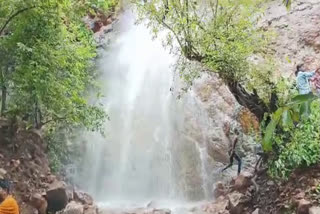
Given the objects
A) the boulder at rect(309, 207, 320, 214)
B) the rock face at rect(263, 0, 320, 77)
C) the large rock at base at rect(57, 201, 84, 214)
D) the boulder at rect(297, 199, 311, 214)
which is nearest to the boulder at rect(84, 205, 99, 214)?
the large rock at base at rect(57, 201, 84, 214)

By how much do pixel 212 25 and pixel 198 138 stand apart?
4.26 metres

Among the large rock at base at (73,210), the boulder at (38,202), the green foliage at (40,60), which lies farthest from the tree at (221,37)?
the boulder at (38,202)

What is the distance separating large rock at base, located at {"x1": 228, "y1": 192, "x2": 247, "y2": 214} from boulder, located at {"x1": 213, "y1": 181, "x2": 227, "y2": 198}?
1.86m

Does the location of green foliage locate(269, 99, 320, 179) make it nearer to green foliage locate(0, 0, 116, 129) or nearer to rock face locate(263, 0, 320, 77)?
green foliage locate(0, 0, 116, 129)

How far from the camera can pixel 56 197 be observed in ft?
24.7

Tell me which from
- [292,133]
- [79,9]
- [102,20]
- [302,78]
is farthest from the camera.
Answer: [102,20]

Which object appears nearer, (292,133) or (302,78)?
(292,133)

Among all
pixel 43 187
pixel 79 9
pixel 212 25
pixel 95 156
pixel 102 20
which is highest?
pixel 102 20

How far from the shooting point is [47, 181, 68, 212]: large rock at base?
744 centimetres

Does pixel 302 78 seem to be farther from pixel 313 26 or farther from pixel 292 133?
pixel 313 26

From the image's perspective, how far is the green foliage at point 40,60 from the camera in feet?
23.0

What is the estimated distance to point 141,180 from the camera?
1070cm

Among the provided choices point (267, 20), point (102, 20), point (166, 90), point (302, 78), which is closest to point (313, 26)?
point (267, 20)

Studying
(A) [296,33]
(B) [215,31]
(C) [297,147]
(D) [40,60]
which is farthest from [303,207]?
(A) [296,33]
